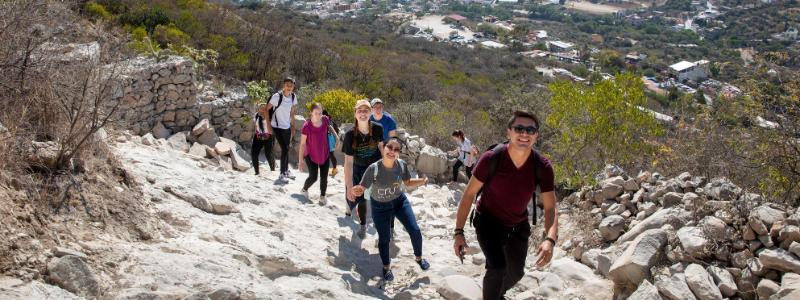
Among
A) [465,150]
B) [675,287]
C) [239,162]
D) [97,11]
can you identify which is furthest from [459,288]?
[97,11]

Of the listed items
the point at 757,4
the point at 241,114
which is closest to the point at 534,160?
the point at 241,114

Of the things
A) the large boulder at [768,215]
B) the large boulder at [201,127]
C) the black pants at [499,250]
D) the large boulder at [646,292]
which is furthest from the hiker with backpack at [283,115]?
the large boulder at [768,215]

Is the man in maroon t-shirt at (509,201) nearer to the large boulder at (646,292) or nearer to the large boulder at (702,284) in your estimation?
the large boulder at (646,292)

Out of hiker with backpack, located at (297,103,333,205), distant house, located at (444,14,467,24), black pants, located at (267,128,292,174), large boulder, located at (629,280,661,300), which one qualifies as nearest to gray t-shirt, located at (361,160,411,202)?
hiker with backpack, located at (297,103,333,205)

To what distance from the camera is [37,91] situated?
4.42m

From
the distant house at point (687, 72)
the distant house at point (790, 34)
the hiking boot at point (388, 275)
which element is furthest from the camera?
the distant house at point (790, 34)

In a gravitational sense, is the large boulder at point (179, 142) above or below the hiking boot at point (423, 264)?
above

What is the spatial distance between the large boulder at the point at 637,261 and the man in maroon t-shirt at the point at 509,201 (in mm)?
1288

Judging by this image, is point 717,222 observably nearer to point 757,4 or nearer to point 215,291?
point 215,291

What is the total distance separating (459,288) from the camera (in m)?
4.68

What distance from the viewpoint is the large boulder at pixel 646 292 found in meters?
4.13

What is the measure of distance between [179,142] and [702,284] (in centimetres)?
725

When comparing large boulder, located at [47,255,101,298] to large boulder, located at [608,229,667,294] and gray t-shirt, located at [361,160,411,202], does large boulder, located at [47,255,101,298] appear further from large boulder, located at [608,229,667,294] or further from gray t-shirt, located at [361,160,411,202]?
large boulder, located at [608,229,667,294]

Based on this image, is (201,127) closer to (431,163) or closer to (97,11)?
(431,163)
